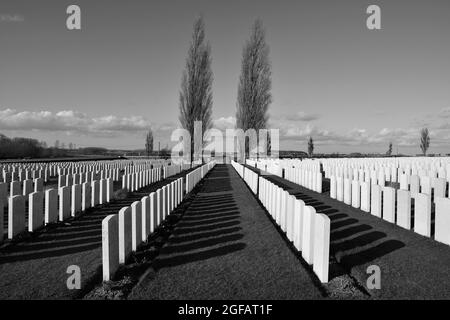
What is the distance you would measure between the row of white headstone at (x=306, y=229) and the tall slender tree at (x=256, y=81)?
31.3 m

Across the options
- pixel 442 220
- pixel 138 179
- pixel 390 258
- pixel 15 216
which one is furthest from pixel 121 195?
pixel 442 220

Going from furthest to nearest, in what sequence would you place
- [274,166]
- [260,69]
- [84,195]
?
1. [260,69]
2. [274,166]
3. [84,195]

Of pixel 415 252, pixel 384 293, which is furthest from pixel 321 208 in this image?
pixel 384 293

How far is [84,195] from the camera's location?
27.2 ft

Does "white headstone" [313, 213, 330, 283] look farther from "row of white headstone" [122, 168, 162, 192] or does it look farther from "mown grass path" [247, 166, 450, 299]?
"row of white headstone" [122, 168, 162, 192]

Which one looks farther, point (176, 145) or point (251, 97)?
point (251, 97)

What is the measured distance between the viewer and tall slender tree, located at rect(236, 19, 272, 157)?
37594 mm

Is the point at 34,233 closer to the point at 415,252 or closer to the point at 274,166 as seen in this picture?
the point at 415,252

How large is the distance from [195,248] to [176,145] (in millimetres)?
29310

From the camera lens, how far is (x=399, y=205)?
21.6 ft

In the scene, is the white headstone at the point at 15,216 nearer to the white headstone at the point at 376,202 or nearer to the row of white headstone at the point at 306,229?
the row of white headstone at the point at 306,229

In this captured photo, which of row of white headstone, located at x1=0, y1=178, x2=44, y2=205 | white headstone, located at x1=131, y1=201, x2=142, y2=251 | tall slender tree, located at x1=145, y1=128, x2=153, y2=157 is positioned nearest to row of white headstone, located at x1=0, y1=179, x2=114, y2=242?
row of white headstone, located at x1=0, y1=178, x2=44, y2=205

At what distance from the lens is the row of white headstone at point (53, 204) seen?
5773 millimetres
